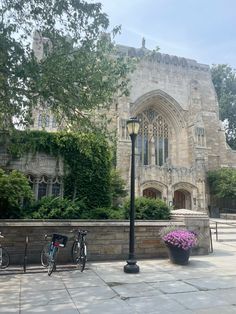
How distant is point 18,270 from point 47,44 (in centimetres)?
560

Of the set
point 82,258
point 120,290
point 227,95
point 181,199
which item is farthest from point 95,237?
point 227,95

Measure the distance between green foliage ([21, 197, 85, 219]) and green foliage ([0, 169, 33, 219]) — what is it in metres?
0.37

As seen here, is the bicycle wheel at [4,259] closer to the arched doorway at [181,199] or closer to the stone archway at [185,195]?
the stone archway at [185,195]

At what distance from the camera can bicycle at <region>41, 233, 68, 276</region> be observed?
21.4ft

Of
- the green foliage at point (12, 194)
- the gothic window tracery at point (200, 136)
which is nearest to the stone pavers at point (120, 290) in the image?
the green foliage at point (12, 194)

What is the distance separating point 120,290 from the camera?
539 centimetres

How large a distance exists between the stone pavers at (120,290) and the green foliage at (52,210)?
2.09m

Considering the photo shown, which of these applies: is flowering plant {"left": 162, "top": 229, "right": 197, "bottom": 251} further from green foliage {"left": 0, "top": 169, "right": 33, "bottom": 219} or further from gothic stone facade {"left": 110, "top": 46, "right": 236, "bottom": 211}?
gothic stone facade {"left": 110, "top": 46, "right": 236, "bottom": 211}

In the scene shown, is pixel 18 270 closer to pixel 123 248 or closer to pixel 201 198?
pixel 123 248

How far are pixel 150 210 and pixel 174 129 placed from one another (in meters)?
19.2

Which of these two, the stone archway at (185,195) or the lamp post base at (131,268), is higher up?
the stone archway at (185,195)

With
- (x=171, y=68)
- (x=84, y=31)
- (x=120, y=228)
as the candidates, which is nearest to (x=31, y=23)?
(x=84, y=31)

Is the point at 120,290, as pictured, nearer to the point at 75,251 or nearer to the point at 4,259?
the point at 75,251

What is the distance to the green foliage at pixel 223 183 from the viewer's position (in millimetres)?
24453
